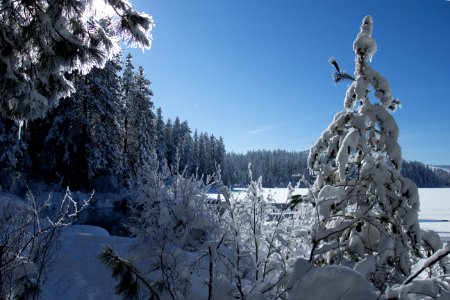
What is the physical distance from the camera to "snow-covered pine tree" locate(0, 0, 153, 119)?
2.94m

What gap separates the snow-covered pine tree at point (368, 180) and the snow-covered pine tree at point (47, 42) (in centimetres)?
252

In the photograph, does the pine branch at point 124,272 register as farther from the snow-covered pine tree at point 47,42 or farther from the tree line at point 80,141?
the tree line at point 80,141

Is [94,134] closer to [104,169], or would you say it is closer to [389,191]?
[104,169]

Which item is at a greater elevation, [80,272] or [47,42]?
[47,42]

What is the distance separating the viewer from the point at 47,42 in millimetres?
3275

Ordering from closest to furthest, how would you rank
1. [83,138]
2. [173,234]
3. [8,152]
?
[173,234], [8,152], [83,138]

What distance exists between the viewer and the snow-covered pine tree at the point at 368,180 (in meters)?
3.45

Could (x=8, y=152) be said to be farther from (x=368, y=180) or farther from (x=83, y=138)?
(x=368, y=180)

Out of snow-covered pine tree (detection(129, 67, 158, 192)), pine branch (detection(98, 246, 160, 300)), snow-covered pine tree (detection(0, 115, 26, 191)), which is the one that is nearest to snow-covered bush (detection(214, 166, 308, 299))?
pine branch (detection(98, 246, 160, 300))

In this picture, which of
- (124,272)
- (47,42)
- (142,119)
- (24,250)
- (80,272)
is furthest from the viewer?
(142,119)

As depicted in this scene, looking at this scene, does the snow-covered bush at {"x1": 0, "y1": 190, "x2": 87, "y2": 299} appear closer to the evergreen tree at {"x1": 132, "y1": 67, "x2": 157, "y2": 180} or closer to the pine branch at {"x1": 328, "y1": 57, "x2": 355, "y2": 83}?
the pine branch at {"x1": 328, "y1": 57, "x2": 355, "y2": 83}

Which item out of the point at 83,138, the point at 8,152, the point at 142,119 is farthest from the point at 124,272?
the point at 142,119

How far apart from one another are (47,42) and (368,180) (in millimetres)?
3664

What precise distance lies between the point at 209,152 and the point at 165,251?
6627 centimetres
